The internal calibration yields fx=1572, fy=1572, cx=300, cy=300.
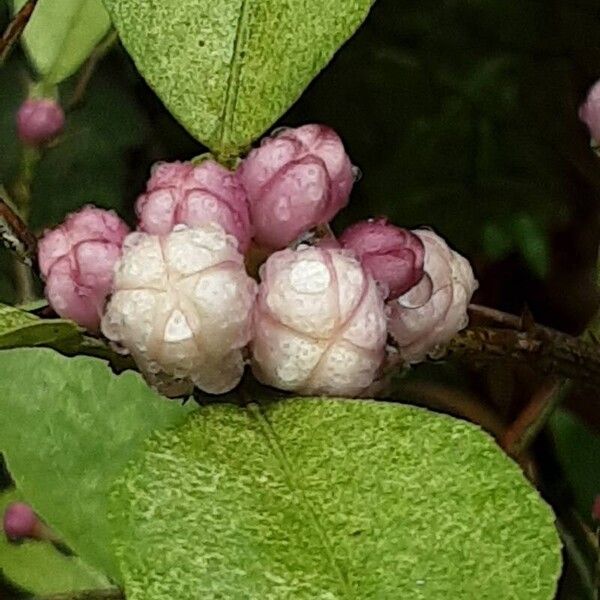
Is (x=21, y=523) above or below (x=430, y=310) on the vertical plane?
below

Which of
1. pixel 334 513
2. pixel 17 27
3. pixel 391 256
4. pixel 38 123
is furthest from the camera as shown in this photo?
pixel 38 123

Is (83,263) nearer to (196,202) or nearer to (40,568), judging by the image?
(196,202)

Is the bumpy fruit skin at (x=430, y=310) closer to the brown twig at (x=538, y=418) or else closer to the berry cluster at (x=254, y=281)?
the berry cluster at (x=254, y=281)

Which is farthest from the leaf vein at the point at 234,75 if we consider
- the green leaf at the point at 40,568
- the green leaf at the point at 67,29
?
the green leaf at the point at 40,568

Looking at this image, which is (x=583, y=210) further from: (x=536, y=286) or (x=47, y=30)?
(x=47, y=30)

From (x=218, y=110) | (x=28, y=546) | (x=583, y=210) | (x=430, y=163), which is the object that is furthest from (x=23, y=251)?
(x=583, y=210)

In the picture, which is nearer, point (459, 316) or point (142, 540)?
point (142, 540)

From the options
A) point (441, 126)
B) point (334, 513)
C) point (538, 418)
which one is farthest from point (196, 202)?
point (441, 126)
